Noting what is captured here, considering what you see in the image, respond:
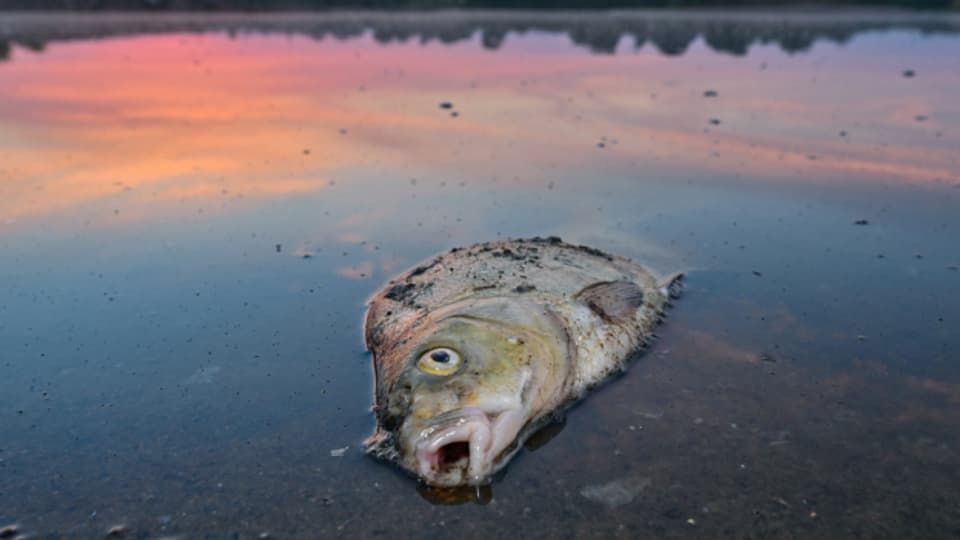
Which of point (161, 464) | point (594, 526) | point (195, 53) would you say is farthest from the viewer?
point (195, 53)

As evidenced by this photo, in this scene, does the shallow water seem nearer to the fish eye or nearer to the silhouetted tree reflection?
the fish eye

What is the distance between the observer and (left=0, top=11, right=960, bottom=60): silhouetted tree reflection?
22797 mm

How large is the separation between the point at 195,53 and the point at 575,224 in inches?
678

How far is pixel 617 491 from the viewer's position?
3619mm

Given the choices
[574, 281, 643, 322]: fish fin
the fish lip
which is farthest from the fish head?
[574, 281, 643, 322]: fish fin

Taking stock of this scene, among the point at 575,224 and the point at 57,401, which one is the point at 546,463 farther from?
the point at 575,224

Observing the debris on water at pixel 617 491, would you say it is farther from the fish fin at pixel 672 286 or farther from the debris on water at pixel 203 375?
the debris on water at pixel 203 375

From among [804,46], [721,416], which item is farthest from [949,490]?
[804,46]

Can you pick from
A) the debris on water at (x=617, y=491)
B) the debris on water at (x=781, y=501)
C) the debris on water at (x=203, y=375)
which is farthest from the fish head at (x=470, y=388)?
the debris on water at (x=781, y=501)

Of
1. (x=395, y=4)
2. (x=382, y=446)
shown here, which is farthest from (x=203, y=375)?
(x=395, y=4)

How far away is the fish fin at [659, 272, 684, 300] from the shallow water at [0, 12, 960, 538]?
3.6 inches

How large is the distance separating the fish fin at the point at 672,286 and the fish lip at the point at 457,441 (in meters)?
2.54

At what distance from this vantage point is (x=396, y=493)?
361 centimetres

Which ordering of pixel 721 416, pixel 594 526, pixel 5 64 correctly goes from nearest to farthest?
pixel 594 526, pixel 721 416, pixel 5 64
